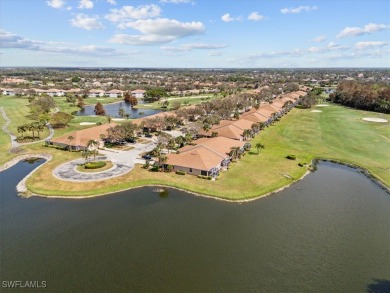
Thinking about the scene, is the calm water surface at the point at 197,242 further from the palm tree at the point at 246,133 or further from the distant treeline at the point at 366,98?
the distant treeline at the point at 366,98

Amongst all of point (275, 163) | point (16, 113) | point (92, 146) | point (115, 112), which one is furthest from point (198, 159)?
point (16, 113)

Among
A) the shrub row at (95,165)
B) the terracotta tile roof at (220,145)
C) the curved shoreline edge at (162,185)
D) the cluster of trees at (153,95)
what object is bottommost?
the curved shoreline edge at (162,185)

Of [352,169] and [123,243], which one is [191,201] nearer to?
[123,243]

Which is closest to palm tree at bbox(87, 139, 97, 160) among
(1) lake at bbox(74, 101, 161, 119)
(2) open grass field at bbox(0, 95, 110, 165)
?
(2) open grass field at bbox(0, 95, 110, 165)

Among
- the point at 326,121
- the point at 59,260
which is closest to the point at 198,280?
the point at 59,260

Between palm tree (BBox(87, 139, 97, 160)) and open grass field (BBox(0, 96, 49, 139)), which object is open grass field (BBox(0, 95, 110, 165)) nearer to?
open grass field (BBox(0, 96, 49, 139))

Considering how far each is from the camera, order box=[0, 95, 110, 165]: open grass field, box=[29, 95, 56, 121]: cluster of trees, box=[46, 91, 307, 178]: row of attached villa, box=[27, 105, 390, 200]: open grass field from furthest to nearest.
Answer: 1. box=[29, 95, 56, 121]: cluster of trees
2. box=[0, 95, 110, 165]: open grass field
3. box=[46, 91, 307, 178]: row of attached villa
4. box=[27, 105, 390, 200]: open grass field

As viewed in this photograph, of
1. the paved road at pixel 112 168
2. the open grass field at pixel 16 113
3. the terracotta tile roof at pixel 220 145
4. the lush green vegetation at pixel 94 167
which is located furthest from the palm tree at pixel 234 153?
the open grass field at pixel 16 113
